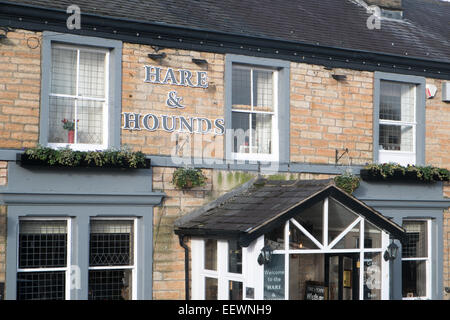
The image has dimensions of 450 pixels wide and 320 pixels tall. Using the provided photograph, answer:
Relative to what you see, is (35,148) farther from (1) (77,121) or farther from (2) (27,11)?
(2) (27,11)

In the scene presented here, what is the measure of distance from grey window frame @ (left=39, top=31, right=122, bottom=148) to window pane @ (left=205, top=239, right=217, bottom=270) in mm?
2253

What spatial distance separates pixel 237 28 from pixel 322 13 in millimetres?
3090

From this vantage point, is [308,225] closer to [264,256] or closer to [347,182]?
[264,256]

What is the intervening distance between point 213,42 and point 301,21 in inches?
104

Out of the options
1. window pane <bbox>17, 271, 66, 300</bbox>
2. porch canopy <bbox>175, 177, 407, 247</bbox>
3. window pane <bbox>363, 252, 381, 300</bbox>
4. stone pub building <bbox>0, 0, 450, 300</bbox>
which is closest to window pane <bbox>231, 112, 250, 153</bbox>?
stone pub building <bbox>0, 0, 450, 300</bbox>

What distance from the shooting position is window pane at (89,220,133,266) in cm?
1170

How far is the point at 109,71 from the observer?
12.0 meters

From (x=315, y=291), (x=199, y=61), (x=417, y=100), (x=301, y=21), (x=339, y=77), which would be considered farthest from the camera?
(x=417, y=100)

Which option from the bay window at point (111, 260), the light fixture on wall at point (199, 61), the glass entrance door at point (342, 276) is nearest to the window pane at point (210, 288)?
the bay window at point (111, 260)

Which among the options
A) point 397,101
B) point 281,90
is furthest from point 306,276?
point 397,101

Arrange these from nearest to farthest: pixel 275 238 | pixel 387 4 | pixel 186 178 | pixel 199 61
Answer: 1. pixel 275 238
2. pixel 186 178
3. pixel 199 61
4. pixel 387 4

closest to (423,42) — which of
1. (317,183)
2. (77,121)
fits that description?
(317,183)

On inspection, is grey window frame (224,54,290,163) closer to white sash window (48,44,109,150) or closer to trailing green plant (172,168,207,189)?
trailing green plant (172,168,207,189)

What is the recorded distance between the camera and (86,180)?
11.4m
